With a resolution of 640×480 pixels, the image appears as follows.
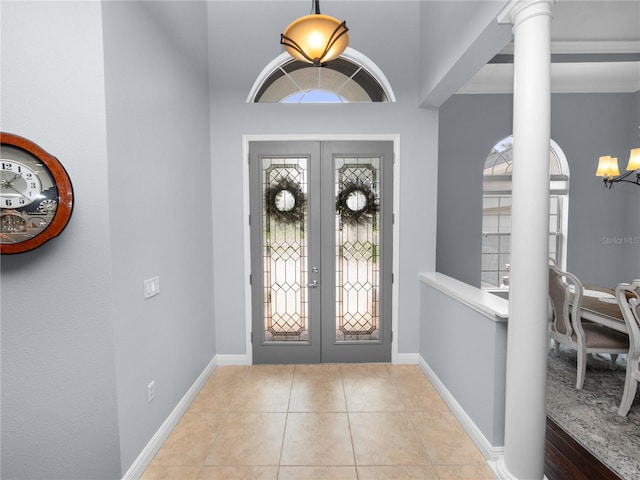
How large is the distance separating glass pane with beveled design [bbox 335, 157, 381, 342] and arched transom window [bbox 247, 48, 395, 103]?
2.38ft

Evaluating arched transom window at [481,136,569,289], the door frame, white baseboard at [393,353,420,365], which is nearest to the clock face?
the door frame

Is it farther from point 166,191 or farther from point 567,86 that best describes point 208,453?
point 567,86

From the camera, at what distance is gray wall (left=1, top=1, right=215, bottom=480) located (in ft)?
4.99

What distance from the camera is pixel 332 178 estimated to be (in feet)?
10.5

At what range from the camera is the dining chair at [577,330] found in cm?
274

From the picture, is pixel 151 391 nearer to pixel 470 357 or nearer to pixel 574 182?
pixel 470 357

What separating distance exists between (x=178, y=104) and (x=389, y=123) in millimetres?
2017

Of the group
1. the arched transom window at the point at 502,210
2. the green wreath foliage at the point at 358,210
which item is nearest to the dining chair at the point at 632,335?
the green wreath foliage at the point at 358,210

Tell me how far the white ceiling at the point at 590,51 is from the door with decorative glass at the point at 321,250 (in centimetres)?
240

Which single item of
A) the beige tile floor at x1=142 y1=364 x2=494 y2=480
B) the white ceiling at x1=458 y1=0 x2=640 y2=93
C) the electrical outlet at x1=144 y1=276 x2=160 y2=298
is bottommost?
the beige tile floor at x1=142 y1=364 x2=494 y2=480

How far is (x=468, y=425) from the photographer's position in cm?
223

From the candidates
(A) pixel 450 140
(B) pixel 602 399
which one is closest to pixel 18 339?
(B) pixel 602 399

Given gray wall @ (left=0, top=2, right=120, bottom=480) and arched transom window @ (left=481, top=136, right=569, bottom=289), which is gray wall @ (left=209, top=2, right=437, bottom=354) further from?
arched transom window @ (left=481, top=136, right=569, bottom=289)

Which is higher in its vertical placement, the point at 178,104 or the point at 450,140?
the point at 450,140
